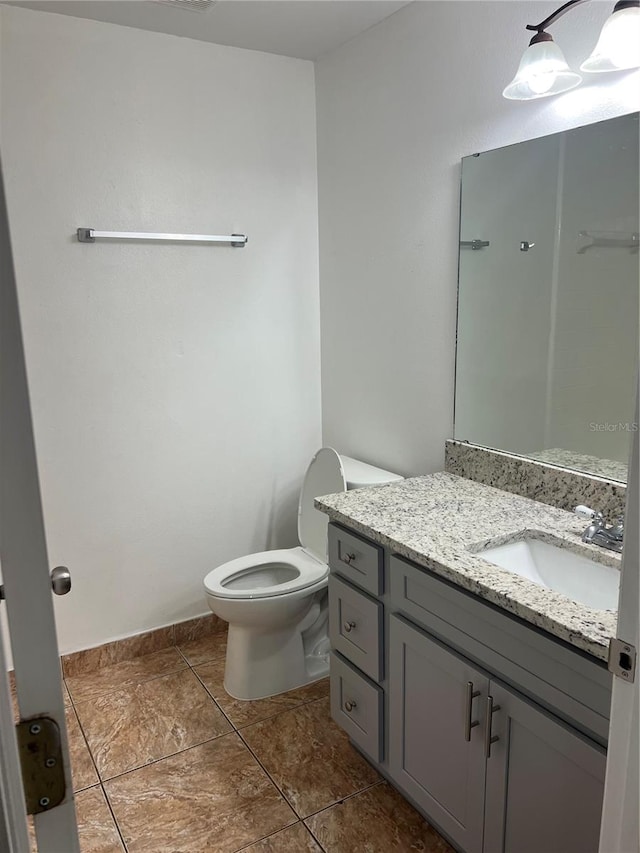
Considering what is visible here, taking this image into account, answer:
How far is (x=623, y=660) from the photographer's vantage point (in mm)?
845

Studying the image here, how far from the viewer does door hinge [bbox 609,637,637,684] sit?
2.74 ft

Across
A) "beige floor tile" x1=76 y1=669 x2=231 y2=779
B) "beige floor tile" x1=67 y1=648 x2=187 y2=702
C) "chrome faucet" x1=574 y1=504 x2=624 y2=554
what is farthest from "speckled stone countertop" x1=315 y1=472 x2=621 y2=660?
"beige floor tile" x1=67 y1=648 x2=187 y2=702

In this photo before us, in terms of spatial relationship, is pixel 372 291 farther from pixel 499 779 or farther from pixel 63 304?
pixel 499 779

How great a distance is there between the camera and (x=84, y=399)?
98.3 inches

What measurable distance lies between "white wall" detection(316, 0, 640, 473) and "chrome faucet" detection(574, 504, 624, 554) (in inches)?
29.2

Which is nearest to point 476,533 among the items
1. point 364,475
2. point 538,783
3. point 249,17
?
point 538,783

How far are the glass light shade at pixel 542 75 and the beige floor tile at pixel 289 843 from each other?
2.07m

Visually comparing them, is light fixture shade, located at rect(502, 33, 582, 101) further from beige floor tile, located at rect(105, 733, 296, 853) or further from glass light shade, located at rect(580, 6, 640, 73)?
beige floor tile, located at rect(105, 733, 296, 853)

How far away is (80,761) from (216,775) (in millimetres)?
461

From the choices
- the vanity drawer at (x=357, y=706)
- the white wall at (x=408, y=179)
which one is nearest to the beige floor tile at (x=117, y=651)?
the vanity drawer at (x=357, y=706)

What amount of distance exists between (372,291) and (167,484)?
1.15 m

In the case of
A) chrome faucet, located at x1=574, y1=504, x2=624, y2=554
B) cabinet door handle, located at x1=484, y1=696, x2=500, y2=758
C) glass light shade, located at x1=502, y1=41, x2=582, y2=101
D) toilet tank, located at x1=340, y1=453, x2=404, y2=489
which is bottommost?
cabinet door handle, located at x1=484, y1=696, x2=500, y2=758

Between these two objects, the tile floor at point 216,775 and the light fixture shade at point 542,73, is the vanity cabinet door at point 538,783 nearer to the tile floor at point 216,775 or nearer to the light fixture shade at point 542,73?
the tile floor at point 216,775

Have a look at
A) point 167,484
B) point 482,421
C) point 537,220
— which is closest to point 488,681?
point 482,421
